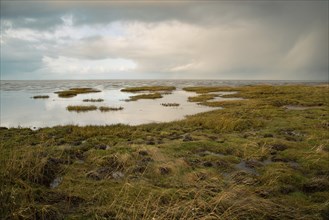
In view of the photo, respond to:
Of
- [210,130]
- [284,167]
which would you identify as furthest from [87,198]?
[210,130]

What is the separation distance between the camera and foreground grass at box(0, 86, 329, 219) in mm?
7266

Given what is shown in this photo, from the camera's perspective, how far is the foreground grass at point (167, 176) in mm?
7266

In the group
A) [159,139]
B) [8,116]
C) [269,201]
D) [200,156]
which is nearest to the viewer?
[269,201]

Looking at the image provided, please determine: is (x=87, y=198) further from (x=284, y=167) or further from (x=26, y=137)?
(x=26, y=137)

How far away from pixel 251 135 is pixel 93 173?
12441 mm

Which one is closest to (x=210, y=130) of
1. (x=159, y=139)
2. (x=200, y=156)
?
(x=159, y=139)

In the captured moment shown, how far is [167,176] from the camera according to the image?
35.4 feet

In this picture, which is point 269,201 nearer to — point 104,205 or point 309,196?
point 309,196

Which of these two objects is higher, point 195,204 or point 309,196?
point 195,204

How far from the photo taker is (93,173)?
10.7 metres

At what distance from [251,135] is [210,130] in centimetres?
346

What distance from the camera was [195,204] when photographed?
23.6 ft

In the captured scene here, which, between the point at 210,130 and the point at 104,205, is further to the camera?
the point at 210,130

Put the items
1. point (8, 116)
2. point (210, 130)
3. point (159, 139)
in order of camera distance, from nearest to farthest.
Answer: point (159, 139), point (210, 130), point (8, 116)
